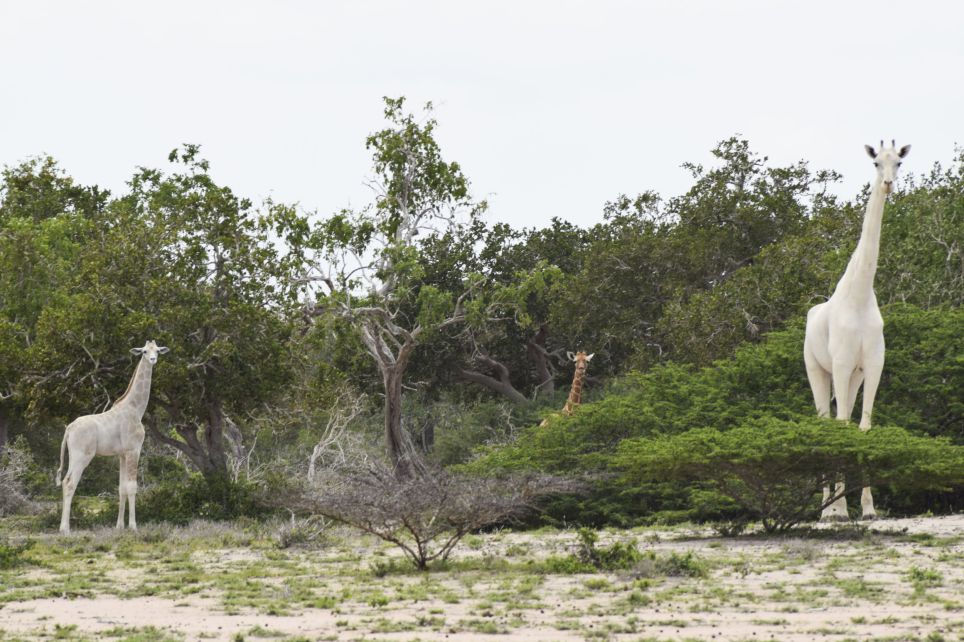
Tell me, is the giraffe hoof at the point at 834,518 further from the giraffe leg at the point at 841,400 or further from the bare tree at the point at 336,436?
the bare tree at the point at 336,436

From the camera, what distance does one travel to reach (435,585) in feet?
39.9

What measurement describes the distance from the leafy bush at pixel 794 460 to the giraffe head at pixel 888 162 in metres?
2.95

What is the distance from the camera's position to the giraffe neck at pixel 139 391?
19766 mm

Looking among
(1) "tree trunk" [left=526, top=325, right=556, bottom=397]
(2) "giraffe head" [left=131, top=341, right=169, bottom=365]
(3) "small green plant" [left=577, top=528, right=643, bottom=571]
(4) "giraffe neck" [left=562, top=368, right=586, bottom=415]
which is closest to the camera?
(3) "small green plant" [left=577, top=528, right=643, bottom=571]

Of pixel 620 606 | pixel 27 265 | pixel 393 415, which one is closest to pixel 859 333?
pixel 620 606

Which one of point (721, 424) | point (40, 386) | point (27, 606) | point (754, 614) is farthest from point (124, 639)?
point (40, 386)

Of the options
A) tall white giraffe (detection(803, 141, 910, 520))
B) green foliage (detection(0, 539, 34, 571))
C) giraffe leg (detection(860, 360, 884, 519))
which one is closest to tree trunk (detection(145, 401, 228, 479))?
green foliage (detection(0, 539, 34, 571))

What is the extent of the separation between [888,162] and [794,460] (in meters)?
3.92

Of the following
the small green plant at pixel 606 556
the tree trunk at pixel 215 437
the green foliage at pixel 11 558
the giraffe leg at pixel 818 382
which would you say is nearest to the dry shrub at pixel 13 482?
the tree trunk at pixel 215 437

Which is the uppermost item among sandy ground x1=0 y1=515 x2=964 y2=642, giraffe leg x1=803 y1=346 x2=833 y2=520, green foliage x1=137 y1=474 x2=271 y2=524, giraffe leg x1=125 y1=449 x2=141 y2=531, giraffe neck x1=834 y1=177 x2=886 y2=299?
giraffe neck x1=834 y1=177 x2=886 y2=299

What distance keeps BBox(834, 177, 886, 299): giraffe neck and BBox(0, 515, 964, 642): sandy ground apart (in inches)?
152

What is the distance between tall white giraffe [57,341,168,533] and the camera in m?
19.3

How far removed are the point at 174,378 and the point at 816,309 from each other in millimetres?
10103

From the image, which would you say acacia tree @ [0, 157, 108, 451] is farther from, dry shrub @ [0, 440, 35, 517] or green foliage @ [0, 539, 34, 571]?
green foliage @ [0, 539, 34, 571]
